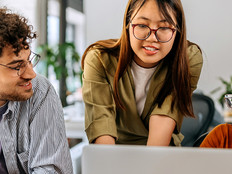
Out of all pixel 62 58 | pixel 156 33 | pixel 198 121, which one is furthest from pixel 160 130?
pixel 62 58

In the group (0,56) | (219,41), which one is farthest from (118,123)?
(219,41)

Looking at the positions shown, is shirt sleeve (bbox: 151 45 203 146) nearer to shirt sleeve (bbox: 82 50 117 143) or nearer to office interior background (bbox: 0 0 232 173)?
shirt sleeve (bbox: 82 50 117 143)

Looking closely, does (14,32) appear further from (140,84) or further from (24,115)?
(140,84)

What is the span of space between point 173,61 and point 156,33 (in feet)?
0.53

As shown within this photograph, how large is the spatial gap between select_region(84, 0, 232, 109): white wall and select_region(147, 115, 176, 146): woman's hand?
129 cm

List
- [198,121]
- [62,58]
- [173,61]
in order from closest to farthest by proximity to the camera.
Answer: [173,61] → [198,121] → [62,58]

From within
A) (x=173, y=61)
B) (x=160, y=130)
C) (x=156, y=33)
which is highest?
(x=156, y=33)

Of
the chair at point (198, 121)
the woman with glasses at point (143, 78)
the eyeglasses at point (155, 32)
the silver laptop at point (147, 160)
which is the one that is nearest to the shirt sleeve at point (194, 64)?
the woman with glasses at point (143, 78)

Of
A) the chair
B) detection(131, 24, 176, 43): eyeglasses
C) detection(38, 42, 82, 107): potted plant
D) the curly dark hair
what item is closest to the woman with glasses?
detection(131, 24, 176, 43): eyeglasses

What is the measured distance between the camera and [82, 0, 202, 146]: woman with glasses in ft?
3.88

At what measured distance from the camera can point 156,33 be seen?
1.17 m

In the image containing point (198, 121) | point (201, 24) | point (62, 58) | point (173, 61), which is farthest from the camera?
point (62, 58)

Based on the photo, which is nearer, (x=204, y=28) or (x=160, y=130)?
(x=160, y=130)

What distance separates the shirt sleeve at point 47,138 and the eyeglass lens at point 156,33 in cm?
43
